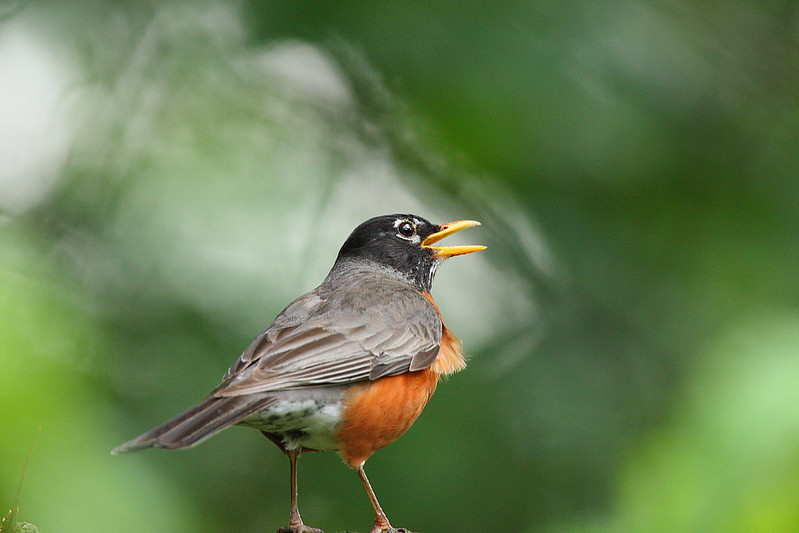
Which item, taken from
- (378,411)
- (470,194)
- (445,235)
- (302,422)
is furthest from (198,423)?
(470,194)

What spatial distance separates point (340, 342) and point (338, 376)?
21cm

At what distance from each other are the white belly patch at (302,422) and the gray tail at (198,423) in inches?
3.7

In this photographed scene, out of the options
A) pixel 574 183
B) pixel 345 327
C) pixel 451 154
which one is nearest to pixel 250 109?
pixel 451 154

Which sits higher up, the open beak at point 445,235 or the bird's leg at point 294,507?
the open beak at point 445,235

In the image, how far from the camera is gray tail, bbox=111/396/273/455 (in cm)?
218

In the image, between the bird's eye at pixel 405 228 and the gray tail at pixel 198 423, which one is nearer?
the gray tail at pixel 198 423

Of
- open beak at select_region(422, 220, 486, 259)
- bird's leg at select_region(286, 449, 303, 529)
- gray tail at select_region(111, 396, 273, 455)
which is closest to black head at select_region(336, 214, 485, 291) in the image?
open beak at select_region(422, 220, 486, 259)

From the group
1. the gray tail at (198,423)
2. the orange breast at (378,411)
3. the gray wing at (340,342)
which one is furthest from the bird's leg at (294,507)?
the gray tail at (198,423)

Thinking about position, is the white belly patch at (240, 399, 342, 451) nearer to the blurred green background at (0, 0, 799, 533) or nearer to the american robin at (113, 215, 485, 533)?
the american robin at (113, 215, 485, 533)

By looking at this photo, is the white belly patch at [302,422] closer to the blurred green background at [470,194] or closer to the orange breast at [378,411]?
the orange breast at [378,411]

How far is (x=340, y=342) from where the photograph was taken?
322 centimetres

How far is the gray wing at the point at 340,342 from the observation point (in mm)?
2896

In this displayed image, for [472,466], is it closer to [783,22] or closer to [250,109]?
[250,109]

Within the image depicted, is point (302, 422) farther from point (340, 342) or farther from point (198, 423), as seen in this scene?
point (198, 423)
